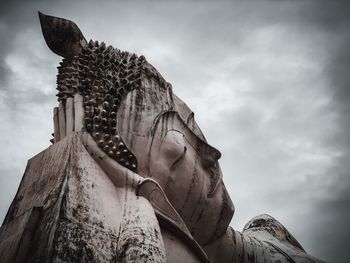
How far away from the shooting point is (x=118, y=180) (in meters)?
2.82

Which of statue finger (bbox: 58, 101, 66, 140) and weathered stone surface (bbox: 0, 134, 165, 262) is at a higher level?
statue finger (bbox: 58, 101, 66, 140)

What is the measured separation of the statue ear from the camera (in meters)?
3.52

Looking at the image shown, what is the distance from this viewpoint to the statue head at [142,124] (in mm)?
3092

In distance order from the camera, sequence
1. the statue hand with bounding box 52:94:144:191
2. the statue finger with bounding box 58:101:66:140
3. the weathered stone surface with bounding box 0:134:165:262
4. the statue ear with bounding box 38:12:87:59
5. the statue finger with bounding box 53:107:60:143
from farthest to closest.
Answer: the statue ear with bounding box 38:12:87:59, the statue finger with bounding box 53:107:60:143, the statue finger with bounding box 58:101:66:140, the statue hand with bounding box 52:94:144:191, the weathered stone surface with bounding box 0:134:165:262

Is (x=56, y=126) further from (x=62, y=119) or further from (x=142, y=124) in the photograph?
(x=142, y=124)

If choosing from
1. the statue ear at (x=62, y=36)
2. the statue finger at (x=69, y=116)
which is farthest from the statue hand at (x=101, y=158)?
the statue ear at (x=62, y=36)

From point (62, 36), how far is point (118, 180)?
149 cm

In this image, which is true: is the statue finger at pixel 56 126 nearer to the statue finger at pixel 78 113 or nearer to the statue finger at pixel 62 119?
the statue finger at pixel 62 119

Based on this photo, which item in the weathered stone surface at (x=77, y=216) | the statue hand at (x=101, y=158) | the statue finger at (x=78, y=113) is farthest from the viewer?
the statue finger at (x=78, y=113)

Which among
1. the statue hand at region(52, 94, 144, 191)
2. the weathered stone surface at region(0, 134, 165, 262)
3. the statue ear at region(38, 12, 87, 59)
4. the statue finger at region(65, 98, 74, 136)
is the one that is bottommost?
the weathered stone surface at region(0, 134, 165, 262)

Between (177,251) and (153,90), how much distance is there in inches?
54.1

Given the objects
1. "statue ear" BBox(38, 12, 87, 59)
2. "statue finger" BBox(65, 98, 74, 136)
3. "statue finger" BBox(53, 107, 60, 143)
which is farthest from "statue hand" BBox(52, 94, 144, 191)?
"statue ear" BBox(38, 12, 87, 59)

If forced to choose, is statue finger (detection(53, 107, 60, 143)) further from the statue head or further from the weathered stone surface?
the weathered stone surface

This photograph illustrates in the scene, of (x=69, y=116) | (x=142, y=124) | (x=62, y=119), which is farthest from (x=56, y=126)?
(x=142, y=124)
